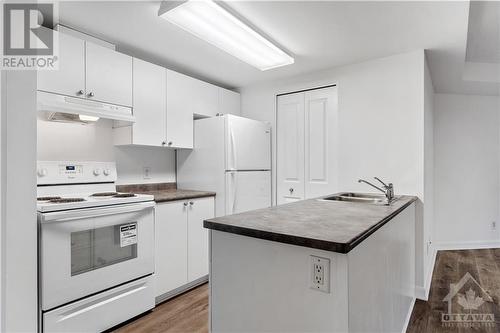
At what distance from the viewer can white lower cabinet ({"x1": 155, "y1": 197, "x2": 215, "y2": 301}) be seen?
2449mm

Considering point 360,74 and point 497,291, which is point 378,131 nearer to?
point 360,74

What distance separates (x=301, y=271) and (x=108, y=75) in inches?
85.0

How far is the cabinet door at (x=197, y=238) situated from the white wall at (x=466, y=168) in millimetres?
3495

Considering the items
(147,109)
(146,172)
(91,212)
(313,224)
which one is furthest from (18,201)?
(146,172)

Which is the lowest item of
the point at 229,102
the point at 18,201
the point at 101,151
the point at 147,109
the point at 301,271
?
the point at 301,271

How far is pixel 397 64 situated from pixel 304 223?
2171mm

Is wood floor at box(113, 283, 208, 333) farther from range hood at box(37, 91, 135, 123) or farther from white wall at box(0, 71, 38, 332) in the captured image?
range hood at box(37, 91, 135, 123)

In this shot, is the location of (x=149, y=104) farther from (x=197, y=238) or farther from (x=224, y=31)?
(x=197, y=238)

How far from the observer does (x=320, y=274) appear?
3.38 feet

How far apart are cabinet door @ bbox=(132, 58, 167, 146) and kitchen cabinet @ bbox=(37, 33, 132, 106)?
0.09 m

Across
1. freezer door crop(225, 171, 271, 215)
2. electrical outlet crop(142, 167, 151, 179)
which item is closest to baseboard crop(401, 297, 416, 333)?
freezer door crop(225, 171, 271, 215)

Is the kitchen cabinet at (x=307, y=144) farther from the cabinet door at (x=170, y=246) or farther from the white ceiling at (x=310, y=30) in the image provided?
the cabinet door at (x=170, y=246)

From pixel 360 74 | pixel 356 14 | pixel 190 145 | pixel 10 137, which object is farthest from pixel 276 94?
pixel 10 137

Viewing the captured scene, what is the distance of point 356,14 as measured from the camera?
198cm
